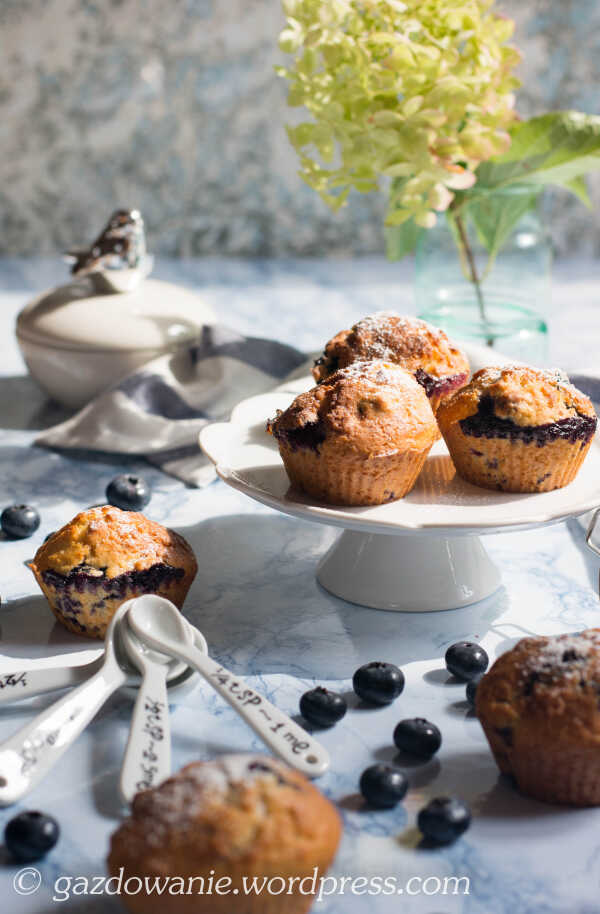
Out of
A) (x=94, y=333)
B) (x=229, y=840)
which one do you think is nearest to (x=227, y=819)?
(x=229, y=840)

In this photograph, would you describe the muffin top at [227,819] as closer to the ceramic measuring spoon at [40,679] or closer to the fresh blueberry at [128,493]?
the ceramic measuring spoon at [40,679]

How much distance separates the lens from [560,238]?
288 centimetres

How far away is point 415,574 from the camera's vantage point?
43.9 inches

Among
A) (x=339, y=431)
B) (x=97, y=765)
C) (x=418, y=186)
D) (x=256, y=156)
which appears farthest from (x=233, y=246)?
(x=97, y=765)

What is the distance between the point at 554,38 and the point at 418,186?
1564mm

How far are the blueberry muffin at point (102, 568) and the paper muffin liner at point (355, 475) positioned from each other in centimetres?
16

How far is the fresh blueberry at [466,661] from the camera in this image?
97 cm

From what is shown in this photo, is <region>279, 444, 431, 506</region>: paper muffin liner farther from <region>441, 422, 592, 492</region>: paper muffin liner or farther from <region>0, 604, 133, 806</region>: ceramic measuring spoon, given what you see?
<region>0, 604, 133, 806</region>: ceramic measuring spoon

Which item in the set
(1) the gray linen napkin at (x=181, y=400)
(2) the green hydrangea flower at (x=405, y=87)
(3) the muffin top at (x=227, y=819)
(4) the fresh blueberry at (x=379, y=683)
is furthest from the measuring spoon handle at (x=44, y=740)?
(2) the green hydrangea flower at (x=405, y=87)

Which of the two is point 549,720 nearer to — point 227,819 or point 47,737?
point 227,819

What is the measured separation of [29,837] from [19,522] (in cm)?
61

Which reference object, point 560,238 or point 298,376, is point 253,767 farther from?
point 560,238

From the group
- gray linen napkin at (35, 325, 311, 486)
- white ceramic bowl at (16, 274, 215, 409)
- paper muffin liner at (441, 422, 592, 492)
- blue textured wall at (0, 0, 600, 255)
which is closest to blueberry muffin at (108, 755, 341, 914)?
paper muffin liner at (441, 422, 592, 492)

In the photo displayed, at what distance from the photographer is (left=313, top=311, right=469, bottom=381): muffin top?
1.22 metres
